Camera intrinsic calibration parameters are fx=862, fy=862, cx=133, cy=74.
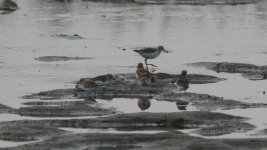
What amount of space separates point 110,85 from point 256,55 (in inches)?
454

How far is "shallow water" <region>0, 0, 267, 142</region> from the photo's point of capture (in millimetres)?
26891

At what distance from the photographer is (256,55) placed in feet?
118

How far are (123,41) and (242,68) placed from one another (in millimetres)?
11325

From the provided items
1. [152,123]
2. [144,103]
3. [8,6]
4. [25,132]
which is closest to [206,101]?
[144,103]

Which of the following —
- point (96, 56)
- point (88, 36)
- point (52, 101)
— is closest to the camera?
point (52, 101)

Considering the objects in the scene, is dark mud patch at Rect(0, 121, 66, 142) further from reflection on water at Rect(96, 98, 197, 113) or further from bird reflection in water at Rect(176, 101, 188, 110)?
bird reflection in water at Rect(176, 101, 188, 110)

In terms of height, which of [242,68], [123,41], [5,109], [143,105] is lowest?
[5,109]

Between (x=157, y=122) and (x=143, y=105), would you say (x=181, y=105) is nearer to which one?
(x=143, y=105)

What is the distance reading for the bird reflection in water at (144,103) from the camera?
76.1ft

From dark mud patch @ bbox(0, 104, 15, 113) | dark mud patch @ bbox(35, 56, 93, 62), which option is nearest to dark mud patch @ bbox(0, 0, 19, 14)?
dark mud patch @ bbox(35, 56, 93, 62)

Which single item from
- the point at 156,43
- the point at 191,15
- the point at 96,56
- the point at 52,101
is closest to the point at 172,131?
the point at 52,101

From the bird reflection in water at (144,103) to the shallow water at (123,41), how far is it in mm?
226

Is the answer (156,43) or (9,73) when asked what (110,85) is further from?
(156,43)

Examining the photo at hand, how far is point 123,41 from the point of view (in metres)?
41.1
